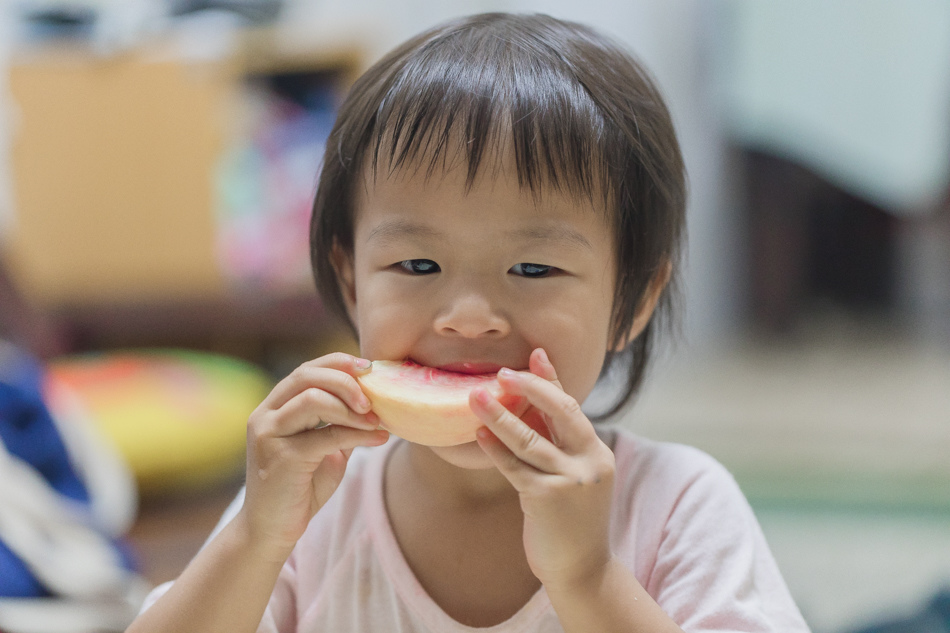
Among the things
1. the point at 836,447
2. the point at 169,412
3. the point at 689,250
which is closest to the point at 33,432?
the point at 169,412

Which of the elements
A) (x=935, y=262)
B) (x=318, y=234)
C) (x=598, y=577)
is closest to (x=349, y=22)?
(x=318, y=234)

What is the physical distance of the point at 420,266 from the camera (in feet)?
2.57

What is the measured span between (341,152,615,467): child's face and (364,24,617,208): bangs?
0.01 meters

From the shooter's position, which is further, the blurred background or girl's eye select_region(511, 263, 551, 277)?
the blurred background

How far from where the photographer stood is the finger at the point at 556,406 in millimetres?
675

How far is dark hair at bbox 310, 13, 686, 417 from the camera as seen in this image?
758 millimetres

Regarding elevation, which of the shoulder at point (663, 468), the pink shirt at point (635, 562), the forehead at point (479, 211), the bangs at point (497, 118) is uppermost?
the bangs at point (497, 118)

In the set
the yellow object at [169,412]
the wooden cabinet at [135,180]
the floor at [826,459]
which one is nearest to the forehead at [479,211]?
the floor at [826,459]

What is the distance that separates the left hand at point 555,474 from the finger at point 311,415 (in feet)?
0.34

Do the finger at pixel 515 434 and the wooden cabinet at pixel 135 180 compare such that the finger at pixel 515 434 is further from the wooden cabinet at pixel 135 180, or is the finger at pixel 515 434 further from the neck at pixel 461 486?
the wooden cabinet at pixel 135 180

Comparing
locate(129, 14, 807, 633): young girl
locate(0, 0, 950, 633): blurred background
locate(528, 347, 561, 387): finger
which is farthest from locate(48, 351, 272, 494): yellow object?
locate(528, 347, 561, 387): finger

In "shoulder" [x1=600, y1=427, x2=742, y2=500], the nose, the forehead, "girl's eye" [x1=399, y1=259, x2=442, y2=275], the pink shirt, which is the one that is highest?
the forehead

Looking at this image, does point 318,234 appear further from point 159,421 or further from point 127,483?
point 159,421

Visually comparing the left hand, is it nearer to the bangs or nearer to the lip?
the lip
